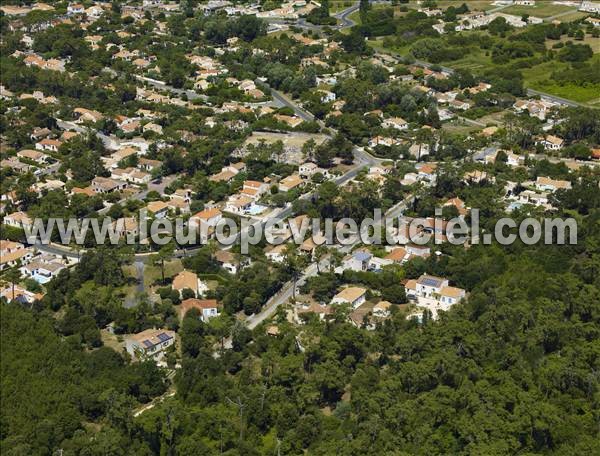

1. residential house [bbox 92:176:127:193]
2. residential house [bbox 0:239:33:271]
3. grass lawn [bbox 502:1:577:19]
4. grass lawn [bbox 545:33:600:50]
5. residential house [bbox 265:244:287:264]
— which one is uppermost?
residential house [bbox 265:244:287:264]

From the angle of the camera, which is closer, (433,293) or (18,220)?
(433,293)

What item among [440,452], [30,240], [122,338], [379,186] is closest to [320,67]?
[379,186]

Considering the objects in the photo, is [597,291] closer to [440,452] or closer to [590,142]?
[440,452]

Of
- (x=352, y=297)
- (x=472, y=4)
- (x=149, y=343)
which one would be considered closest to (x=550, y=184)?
(x=352, y=297)

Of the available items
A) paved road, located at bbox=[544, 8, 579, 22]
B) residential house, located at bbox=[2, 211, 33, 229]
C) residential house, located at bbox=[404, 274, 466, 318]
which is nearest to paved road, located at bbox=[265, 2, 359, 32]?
paved road, located at bbox=[544, 8, 579, 22]

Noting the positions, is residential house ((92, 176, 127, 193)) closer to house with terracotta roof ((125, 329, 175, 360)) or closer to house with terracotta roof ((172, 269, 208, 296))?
house with terracotta roof ((172, 269, 208, 296))

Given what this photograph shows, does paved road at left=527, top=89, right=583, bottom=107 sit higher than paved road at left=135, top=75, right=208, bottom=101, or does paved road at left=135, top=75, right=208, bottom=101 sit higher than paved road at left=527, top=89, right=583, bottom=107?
paved road at left=527, top=89, right=583, bottom=107

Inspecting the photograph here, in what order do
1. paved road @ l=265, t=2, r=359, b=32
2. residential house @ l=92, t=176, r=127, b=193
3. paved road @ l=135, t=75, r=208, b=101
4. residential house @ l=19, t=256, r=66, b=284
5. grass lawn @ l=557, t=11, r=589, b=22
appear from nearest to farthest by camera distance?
residential house @ l=19, t=256, r=66, b=284, residential house @ l=92, t=176, r=127, b=193, paved road @ l=135, t=75, r=208, b=101, grass lawn @ l=557, t=11, r=589, b=22, paved road @ l=265, t=2, r=359, b=32

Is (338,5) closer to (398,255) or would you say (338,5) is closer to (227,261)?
(398,255)
